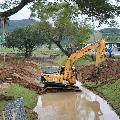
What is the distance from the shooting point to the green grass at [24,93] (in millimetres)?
24977

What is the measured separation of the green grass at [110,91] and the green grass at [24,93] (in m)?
4.63

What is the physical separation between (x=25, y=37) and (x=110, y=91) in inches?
1373

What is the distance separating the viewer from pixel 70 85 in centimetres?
3116

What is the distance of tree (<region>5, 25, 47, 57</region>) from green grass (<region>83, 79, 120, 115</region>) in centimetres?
2926

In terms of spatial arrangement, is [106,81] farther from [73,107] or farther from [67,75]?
[73,107]

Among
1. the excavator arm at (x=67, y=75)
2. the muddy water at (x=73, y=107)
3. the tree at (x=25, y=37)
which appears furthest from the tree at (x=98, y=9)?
the tree at (x=25, y=37)

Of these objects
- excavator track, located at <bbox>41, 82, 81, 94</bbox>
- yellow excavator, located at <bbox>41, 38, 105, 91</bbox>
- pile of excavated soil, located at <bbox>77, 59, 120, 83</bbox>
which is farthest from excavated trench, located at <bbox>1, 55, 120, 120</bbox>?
yellow excavator, located at <bbox>41, 38, 105, 91</bbox>

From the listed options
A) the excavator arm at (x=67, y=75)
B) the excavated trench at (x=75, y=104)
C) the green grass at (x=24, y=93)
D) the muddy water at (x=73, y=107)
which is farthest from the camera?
the excavator arm at (x=67, y=75)

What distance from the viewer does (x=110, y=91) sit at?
92.9ft

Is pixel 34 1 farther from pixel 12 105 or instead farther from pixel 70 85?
pixel 70 85

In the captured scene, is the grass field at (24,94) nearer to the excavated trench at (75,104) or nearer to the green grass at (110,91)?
the excavated trench at (75,104)

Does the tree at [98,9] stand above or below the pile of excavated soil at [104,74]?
above

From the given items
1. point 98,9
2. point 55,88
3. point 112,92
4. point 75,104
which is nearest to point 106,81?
point 55,88

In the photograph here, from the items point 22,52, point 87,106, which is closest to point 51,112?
point 87,106
